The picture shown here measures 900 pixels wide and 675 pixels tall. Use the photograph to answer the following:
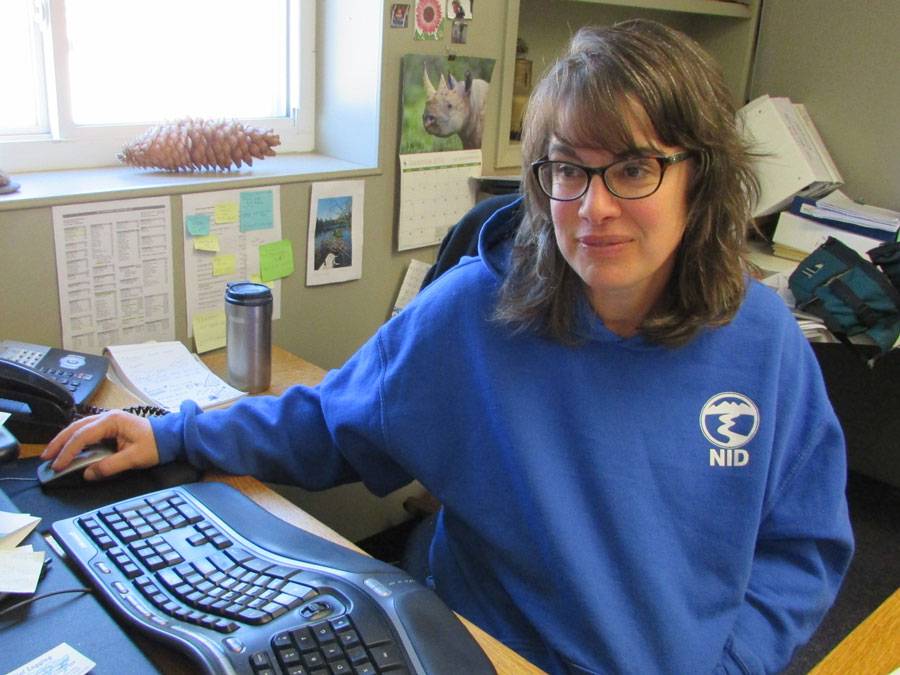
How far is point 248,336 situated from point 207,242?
28 centimetres

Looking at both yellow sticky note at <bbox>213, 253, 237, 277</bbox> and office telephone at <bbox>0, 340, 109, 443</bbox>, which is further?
yellow sticky note at <bbox>213, 253, 237, 277</bbox>

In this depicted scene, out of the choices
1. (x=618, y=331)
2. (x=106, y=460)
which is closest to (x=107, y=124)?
(x=106, y=460)

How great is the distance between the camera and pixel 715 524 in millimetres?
1017

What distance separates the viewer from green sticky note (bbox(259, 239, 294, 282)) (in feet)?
5.48

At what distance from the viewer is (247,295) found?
1.38 m

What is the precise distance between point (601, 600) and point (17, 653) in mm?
614

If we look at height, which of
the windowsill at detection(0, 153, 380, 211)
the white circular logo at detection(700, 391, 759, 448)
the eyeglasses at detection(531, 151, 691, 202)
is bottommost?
the white circular logo at detection(700, 391, 759, 448)

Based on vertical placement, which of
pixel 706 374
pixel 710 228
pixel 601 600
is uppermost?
pixel 710 228

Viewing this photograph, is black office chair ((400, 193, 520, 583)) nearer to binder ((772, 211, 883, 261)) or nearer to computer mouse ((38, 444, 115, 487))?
Answer: computer mouse ((38, 444, 115, 487))

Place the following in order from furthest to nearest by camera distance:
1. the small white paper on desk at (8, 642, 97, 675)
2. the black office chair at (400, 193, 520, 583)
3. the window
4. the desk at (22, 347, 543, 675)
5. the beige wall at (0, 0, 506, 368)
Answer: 1. the beige wall at (0, 0, 506, 368)
2. the window
3. the black office chair at (400, 193, 520, 583)
4. the desk at (22, 347, 543, 675)
5. the small white paper on desk at (8, 642, 97, 675)

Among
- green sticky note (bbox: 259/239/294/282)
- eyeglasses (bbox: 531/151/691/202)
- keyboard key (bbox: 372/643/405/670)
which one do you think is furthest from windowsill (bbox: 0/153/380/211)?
keyboard key (bbox: 372/643/405/670)

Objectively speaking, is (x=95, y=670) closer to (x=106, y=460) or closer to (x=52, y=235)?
(x=106, y=460)

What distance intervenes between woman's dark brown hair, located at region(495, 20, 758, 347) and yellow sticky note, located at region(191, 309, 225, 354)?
781mm

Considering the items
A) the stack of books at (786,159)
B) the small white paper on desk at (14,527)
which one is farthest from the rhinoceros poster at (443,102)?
the small white paper on desk at (14,527)
